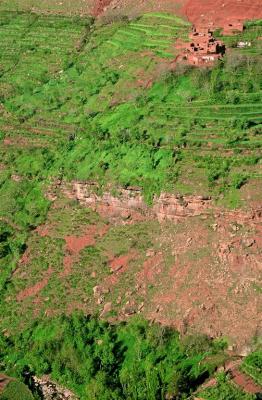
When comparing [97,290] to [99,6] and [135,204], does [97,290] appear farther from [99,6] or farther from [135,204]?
[99,6]

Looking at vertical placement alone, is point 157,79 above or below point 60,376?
above

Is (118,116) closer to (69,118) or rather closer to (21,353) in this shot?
(69,118)

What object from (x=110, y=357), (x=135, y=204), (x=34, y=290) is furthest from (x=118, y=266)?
(x=110, y=357)

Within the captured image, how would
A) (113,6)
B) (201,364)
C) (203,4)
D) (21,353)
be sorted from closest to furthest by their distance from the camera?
(201,364) < (21,353) < (203,4) < (113,6)

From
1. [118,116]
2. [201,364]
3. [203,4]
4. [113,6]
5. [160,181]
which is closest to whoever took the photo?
[201,364]

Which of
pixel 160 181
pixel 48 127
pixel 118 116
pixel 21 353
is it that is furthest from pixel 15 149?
pixel 21 353

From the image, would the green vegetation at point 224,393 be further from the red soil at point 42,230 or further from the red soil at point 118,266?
the red soil at point 42,230

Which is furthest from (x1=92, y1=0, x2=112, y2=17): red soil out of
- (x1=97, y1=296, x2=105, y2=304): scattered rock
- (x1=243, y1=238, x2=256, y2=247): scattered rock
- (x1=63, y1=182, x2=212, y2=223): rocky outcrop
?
(x1=243, y1=238, x2=256, y2=247): scattered rock

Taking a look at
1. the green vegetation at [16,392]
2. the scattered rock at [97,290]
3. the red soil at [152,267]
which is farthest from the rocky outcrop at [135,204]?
the green vegetation at [16,392]
